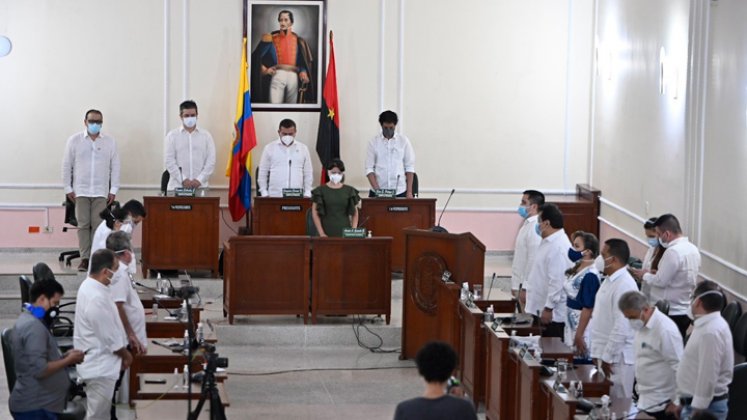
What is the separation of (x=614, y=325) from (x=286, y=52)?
302 inches

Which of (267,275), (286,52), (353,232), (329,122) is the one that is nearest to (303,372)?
(267,275)

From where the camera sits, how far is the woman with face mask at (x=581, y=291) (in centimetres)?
920

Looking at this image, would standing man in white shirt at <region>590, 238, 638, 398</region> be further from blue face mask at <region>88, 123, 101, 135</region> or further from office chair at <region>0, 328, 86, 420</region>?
blue face mask at <region>88, 123, 101, 135</region>

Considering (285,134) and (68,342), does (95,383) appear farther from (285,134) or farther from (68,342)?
(285,134)

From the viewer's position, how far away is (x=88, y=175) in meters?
14.0

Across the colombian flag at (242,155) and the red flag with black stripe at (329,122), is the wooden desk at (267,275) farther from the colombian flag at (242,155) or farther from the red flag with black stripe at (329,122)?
the red flag with black stripe at (329,122)

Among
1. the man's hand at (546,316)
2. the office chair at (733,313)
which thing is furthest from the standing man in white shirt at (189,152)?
the office chair at (733,313)

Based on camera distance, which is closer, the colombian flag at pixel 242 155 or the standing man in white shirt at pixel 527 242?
the standing man in white shirt at pixel 527 242

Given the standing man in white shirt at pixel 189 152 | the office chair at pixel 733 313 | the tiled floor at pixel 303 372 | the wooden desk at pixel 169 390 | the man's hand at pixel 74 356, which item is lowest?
the tiled floor at pixel 303 372

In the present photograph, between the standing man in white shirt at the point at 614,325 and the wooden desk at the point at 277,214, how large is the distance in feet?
18.6

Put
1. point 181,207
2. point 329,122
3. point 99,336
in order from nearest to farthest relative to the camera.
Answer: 1. point 99,336
2. point 181,207
3. point 329,122

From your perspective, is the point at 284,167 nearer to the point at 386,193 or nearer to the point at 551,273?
the point at 386,193

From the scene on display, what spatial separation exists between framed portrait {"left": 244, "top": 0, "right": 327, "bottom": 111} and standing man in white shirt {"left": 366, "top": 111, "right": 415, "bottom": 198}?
1.15 metres

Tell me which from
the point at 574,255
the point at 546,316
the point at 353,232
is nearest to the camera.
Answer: the point at 546,316
